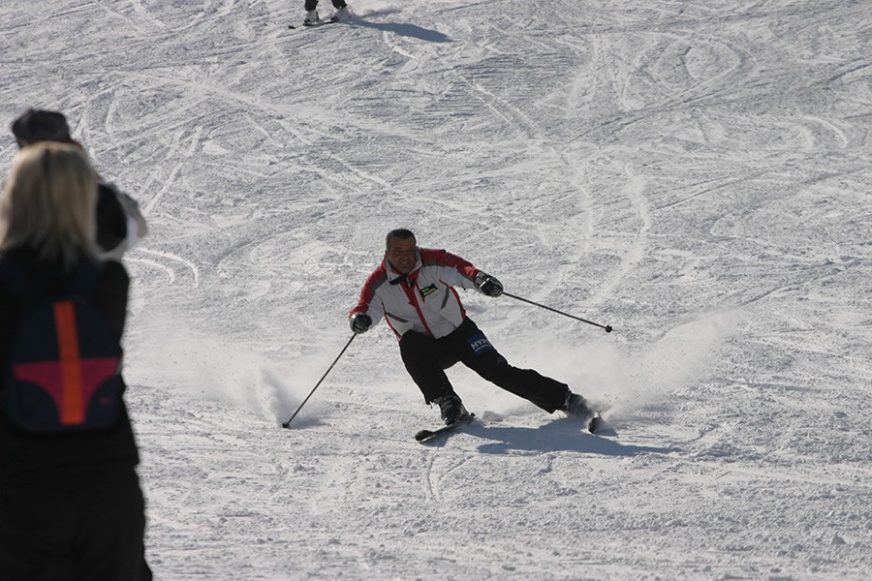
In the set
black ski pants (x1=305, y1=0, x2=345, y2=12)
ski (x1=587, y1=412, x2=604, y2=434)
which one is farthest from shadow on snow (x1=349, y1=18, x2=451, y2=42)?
ski (x1=587, y1=412, x2=604, y2=434)

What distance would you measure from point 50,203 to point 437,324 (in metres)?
4.70

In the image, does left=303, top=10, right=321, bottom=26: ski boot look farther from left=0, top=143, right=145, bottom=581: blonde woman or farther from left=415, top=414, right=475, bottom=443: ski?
left=0, top=143, right=145, bottom=581: blonde woman

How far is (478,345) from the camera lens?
687cm

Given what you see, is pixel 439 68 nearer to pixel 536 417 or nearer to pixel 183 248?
pixel 183 248

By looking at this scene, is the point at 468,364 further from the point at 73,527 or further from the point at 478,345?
the point at 73,527

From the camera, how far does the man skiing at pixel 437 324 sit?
666 centimetres

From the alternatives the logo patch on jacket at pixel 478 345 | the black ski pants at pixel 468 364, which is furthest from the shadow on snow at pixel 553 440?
the logo patch on jacket at pixel 478 345

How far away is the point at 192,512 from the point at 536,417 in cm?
228

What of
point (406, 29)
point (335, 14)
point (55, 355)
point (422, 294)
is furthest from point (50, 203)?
point (335, 14)

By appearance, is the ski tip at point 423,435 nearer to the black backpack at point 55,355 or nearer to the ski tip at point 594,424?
the ski tip at point 594,424

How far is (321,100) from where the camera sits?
15.1m

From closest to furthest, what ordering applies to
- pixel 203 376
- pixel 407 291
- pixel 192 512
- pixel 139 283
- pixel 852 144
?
pixel 192 512 → pixel 407 291 → pixel 203 376 → pixel 139 283 → pixel 852 144

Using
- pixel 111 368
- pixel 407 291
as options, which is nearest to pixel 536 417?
pixel 407 291

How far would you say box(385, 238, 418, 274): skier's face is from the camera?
669 centimetres
